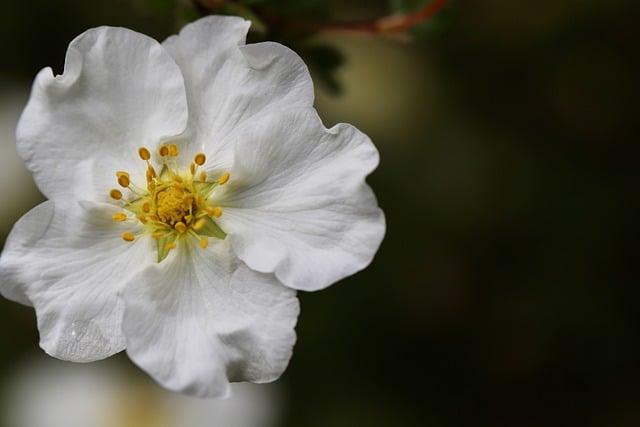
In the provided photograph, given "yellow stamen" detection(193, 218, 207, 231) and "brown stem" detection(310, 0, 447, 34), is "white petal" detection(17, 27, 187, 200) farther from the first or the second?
"brown stem" detection(310, 0, 447, 34)

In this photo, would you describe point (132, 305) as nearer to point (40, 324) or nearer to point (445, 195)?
point (40, 324)

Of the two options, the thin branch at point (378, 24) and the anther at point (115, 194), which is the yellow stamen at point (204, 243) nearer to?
the anther at point (115, 194)

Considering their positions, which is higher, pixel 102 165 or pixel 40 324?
pixel 102 165

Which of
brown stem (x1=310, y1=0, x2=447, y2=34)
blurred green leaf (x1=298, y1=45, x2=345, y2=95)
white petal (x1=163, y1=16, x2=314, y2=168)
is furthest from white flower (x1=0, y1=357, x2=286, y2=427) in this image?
white petal (x1=163, y1=16, x2=314, y2=168)

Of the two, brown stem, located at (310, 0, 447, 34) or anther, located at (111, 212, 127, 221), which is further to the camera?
brown stem, located at (310, 0, 447, 34)

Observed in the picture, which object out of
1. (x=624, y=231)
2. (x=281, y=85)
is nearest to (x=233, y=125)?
(x=281, y=85)

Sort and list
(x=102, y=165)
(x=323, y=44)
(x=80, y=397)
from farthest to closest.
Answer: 1. (x=80, y=397)
2. (x=323, y=44)
3. (x=102, y=165)

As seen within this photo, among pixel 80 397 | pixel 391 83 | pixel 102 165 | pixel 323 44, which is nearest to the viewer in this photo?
pixel 102 165
